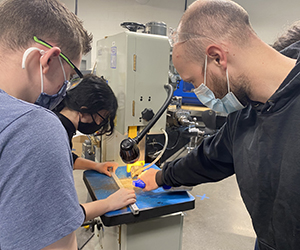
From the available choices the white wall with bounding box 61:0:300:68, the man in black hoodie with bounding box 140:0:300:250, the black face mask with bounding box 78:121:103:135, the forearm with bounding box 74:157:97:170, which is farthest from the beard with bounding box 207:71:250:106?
the white wall with bounding box 61:0:300:68

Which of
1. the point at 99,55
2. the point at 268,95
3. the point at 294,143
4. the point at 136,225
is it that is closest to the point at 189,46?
the point at 268,95

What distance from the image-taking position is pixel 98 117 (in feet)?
3.98

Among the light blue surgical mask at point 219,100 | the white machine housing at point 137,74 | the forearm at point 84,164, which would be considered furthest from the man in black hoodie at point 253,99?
the forearm at point 84,164

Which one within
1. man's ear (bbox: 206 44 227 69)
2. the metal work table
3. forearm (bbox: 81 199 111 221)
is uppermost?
man's ear (bbox: 206 44 227 69)

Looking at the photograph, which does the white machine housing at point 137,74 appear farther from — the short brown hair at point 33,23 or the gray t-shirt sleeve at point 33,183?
the gray t-shirt sleeve at point 33,183

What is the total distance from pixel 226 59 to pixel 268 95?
16 cm

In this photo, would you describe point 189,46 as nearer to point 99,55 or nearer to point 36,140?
point 36,140

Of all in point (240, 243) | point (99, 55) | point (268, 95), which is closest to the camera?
point (268, 95)

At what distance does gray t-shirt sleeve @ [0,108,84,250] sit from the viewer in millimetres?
404

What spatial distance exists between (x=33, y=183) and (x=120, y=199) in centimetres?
56

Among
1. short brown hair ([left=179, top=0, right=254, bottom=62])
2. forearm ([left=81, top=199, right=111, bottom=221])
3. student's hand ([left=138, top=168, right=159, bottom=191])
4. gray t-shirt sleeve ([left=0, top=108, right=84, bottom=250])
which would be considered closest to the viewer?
gray t-shirt sleeve ([left=0, top=108, right=84, bottom=250])

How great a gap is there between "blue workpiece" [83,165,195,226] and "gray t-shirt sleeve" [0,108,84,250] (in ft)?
1.53

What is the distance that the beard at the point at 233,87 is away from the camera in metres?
0.70

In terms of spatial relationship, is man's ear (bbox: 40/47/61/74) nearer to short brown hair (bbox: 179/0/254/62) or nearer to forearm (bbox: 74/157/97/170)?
short brown hair (bbox: 179/0/254/62)
